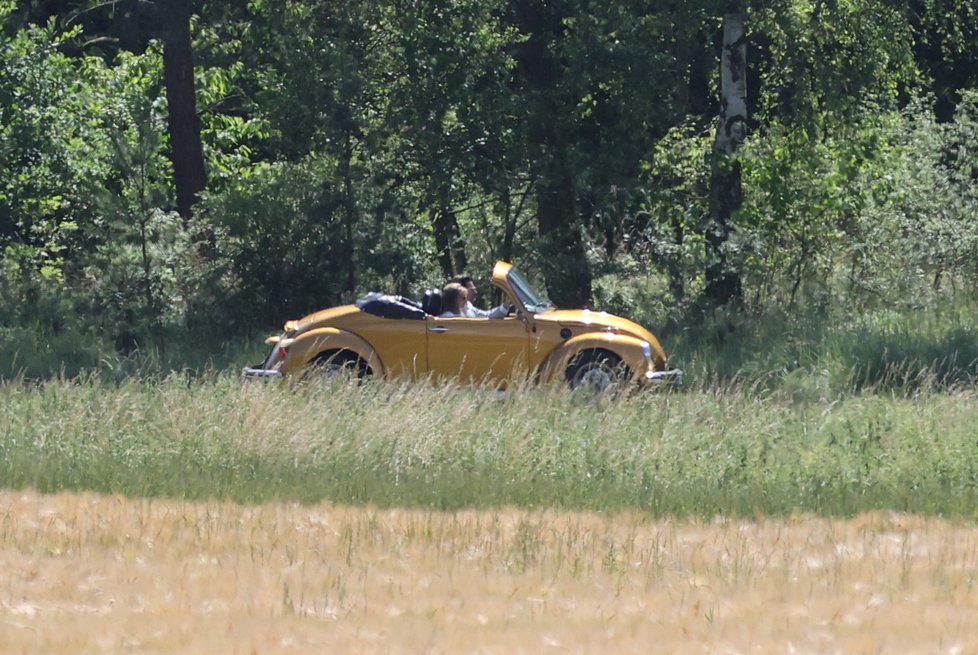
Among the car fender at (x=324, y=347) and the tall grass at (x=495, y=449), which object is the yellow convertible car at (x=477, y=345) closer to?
the car fender at (x=324, y=347)

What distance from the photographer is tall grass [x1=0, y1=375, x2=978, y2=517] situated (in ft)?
36.1

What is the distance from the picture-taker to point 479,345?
1519 centimetres

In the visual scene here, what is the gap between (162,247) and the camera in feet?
69.3

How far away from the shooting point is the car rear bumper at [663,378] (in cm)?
1481

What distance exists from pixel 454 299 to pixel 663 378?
86.5 inches

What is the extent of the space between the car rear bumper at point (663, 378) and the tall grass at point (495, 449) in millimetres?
789

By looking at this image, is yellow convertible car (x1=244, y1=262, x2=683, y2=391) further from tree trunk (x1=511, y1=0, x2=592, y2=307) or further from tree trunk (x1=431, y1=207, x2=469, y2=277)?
tree trunk (x1=431, y1=207, x2=469, y2=277)

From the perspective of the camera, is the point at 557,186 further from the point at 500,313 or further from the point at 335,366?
the point at 335,366

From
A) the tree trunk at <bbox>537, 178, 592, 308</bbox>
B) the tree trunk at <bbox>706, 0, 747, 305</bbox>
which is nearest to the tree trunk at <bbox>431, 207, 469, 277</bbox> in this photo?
the tree trunk at <bbox>537, 178, 592, 308</bbox>

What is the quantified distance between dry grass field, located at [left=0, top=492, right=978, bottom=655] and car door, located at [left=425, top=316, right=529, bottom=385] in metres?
4.92

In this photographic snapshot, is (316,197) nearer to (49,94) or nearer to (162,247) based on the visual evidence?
(162,247)

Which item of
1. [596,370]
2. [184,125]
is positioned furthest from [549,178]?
[184,125]

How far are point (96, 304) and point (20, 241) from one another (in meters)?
5.25

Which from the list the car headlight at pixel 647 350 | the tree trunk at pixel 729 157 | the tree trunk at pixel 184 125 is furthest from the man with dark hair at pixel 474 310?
the tree trunk at pixel 184 125
